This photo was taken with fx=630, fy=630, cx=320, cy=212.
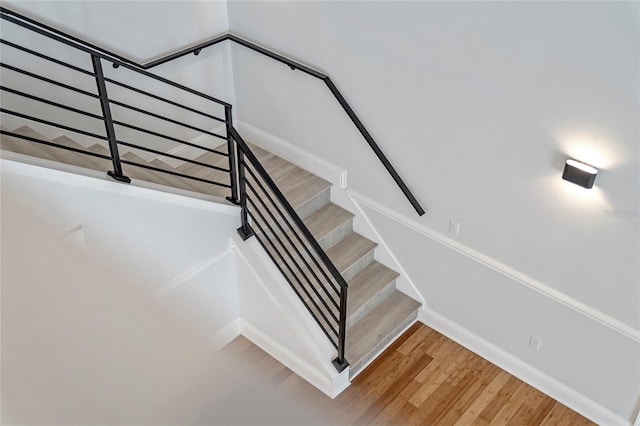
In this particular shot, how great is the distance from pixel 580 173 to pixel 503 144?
1.76ft

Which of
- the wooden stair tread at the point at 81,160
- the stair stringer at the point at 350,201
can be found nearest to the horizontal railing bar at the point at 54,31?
the wooden stair tread at the point at 81,160

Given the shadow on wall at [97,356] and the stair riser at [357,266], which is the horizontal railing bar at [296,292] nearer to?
the stair riser at [357,266]

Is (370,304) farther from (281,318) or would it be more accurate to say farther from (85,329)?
(85,329)

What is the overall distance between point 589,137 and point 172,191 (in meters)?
2.47

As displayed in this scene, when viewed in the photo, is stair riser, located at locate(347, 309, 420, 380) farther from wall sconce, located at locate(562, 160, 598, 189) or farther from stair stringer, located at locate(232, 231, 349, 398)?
wall sconce, located at locate(562, 160, 598, 189)

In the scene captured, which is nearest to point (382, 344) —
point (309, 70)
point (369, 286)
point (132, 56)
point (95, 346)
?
point (369, 286)

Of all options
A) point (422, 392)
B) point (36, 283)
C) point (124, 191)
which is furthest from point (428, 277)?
point (36, 283)

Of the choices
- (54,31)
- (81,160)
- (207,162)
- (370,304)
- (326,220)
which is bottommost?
(370,304)

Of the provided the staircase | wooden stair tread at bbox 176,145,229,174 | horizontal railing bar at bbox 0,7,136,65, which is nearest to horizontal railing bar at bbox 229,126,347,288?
the staircase

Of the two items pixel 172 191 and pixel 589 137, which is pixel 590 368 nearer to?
pixel 589 137

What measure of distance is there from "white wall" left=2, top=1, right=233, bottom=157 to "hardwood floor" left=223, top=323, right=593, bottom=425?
2590mm

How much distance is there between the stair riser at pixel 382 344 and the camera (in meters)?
4.59

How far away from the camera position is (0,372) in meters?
0.30

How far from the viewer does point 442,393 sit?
4.46 meters
